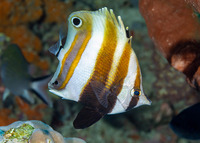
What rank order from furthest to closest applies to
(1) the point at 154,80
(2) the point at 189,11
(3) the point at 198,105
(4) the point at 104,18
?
(1) the point at 154,80 < (3) the point at 198,105 < (2) the point at 189,11 < (4) the point at 104,18

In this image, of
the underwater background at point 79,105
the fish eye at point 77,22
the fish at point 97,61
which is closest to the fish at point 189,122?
the underwater background at point 79,105

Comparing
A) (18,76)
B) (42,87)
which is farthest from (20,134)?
(18,76)

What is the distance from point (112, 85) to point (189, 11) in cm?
128

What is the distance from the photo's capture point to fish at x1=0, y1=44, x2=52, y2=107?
10.3ft

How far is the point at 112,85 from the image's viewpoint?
→ 4.32 ft

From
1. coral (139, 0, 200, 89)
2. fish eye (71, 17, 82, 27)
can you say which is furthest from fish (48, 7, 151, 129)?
coral (139, 0, 200, 89)

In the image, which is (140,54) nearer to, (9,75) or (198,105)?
(198,105)

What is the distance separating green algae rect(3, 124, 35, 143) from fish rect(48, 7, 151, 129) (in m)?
0.34

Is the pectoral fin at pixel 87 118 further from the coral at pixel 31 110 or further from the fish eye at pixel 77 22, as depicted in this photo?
the coral at pixel 31 110

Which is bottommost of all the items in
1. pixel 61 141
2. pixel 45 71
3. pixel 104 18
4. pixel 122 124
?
pixel 122 124

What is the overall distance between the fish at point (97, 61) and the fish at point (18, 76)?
192cm

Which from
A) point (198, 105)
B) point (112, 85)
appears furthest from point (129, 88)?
point (198, 105)

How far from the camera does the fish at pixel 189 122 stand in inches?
95.4

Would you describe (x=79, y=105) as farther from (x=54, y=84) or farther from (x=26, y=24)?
(x=54, y=84)
